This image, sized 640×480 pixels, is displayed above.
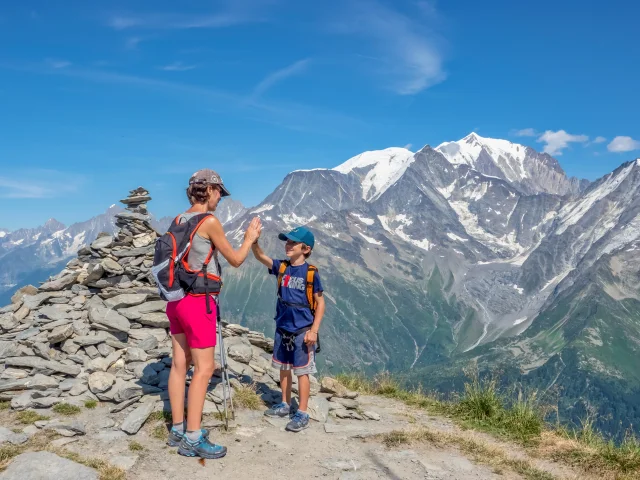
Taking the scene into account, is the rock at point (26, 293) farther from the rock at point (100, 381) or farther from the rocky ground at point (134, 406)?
the rock at point (100, 381)

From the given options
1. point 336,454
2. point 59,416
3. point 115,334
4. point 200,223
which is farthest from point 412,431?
point 115,334

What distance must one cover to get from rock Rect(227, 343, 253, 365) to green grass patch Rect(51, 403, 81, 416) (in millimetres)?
3985

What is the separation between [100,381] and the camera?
33.2 ft

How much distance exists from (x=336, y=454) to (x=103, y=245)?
11.5 m

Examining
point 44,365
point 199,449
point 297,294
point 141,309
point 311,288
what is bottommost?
point 199,449

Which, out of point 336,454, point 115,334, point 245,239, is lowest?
point 336,454

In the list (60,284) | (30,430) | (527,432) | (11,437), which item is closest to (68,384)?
(30,430)

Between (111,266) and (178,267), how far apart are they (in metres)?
8.50

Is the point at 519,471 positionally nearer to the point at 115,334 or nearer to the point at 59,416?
the point at 59,416

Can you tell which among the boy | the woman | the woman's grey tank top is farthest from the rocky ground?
the woman's grey tank top

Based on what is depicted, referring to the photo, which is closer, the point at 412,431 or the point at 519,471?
the point at 519,471

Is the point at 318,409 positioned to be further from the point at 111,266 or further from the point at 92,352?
the point at 111,266

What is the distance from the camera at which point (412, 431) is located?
893 centimetres

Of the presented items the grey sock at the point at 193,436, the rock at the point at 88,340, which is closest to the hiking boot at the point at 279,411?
the grey sock at the point at 193,436
